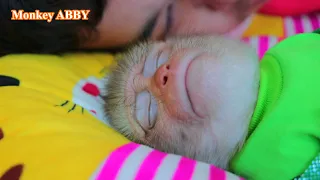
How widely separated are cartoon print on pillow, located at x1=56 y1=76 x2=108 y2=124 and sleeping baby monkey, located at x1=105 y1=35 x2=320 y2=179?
0.37 feet

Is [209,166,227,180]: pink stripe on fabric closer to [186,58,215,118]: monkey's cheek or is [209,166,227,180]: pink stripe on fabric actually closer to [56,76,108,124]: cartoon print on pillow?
[186,58,215,118]: monkey's cheek

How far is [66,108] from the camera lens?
95cm

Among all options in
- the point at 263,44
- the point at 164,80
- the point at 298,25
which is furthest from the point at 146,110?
the point at 298,25

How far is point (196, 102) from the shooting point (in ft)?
2.85

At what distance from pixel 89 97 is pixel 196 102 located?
309mm

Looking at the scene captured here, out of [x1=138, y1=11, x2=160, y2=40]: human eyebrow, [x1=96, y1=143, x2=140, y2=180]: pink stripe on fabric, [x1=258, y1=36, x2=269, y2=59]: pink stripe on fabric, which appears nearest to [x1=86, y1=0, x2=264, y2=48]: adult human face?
[x1=138, y1=11, x2=160, y2=40]: human eyebrow

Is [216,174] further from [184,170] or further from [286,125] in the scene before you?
[286,125]

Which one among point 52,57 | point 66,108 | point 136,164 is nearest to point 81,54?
point 52,57

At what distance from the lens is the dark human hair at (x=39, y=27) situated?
1.15m

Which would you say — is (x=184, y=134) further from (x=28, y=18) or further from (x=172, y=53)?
(x=28, y=18)

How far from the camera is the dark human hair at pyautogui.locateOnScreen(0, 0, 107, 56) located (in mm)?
1154

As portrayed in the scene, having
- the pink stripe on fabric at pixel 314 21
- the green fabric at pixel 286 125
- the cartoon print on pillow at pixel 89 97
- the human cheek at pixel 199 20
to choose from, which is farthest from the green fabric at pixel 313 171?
the pink stripe on fabric at pixel 314 21

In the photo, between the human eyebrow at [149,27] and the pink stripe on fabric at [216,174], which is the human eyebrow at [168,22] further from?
the pink stripe on fabric at [216,174]

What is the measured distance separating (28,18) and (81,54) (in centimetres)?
17
